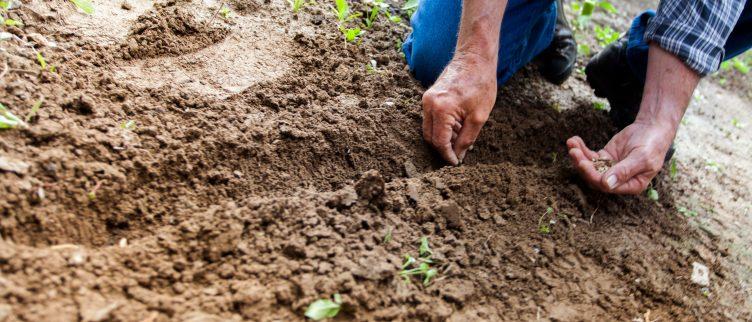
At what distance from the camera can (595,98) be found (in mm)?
2879

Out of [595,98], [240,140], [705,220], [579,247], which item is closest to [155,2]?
[240,140]

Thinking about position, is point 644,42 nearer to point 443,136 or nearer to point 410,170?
point 443,136

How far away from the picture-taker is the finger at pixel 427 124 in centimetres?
185

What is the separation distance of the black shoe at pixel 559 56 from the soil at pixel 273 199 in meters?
0.53

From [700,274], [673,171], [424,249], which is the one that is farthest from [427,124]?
[673,171]

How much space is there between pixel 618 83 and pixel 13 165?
2.46 meters

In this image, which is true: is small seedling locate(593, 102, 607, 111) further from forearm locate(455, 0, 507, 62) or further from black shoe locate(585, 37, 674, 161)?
A: forearm locate(455, 0, 507, 62)

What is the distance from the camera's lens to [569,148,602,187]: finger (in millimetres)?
1889

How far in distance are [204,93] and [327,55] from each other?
598 millimetres

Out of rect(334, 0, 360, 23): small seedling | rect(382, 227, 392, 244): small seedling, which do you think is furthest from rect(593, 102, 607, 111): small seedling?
rect(382, 227, 392, 244): small seedling

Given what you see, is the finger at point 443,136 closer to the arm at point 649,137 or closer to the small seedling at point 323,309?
the arm at point 649,137

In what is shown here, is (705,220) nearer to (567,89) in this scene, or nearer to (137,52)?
(567,89)

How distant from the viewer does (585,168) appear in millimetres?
1898

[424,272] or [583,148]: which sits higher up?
[424,272]
